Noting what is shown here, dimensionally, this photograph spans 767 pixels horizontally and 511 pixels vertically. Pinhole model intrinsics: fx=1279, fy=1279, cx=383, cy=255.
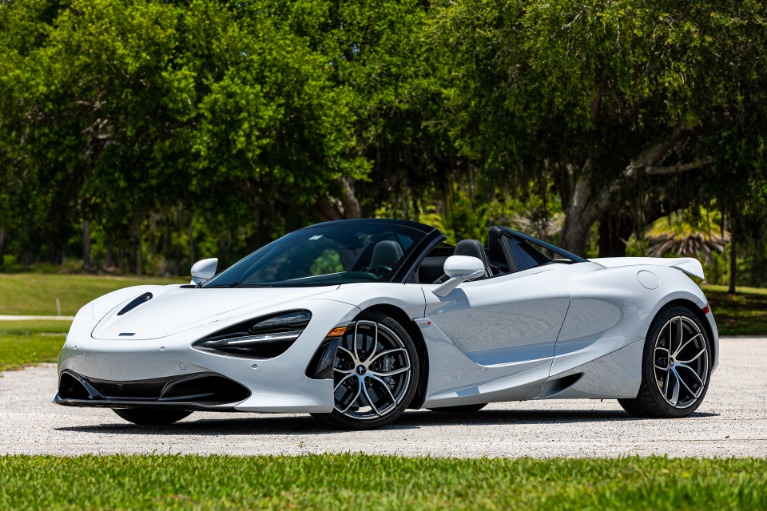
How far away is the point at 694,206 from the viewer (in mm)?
31578

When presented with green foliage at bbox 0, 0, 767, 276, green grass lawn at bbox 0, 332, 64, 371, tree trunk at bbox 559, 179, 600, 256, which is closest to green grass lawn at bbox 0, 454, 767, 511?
green grass lawn at bbox 0, 332, 64, 371

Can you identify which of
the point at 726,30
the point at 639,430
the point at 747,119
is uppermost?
the point at 726,30

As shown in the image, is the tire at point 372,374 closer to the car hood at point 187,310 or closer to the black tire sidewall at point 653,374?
the car hood at point 187,310

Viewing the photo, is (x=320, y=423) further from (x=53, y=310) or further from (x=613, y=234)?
(x=53, y=310)

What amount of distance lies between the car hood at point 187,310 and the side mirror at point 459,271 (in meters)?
0.76

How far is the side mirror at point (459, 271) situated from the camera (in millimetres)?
8336

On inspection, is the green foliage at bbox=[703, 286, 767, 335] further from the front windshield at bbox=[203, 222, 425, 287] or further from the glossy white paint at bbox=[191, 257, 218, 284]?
the glossy white paint at bbox=[191, 257, 218, 284]

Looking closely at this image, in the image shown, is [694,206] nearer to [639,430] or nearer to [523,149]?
[523,149]

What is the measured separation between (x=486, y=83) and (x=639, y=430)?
1937cm

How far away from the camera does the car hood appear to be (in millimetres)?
8031

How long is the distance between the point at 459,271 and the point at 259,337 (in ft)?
4.61

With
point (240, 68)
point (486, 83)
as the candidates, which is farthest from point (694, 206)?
point (240, 68)

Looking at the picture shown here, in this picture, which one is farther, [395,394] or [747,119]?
[747,119]

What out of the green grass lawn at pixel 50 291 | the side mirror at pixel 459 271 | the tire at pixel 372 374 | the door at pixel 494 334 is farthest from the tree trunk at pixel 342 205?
the tire at pixel 372 374
